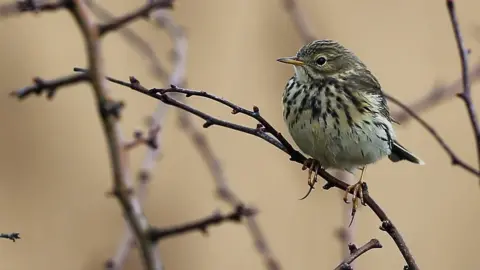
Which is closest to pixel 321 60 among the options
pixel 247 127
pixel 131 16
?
pixel 247 127

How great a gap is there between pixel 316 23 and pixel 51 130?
162 centimetres

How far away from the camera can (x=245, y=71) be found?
4801mm

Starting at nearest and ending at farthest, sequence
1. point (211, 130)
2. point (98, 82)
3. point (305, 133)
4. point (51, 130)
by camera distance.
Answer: point (98, 82), point (305, 133), point (51, 130), point (211, 130)

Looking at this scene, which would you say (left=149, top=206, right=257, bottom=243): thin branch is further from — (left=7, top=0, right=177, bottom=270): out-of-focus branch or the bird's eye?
the bird's eye

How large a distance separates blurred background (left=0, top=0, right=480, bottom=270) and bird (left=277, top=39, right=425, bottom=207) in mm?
1270

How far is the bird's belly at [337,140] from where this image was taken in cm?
267

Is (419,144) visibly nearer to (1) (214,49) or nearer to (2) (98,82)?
(1) (214,49)

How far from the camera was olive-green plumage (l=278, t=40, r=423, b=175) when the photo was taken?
269 cm

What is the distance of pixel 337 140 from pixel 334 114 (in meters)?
0.09

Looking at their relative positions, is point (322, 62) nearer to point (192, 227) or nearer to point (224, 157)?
point (224, 157)

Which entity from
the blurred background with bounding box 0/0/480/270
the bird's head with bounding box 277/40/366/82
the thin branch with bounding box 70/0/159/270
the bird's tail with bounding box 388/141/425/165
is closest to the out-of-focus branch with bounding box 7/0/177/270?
the thin branch with bounding box 70/0/159/270

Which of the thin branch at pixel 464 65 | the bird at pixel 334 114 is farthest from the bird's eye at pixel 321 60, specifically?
the thin branch at pixel 464 65

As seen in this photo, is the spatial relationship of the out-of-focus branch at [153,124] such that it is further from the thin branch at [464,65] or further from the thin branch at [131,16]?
the thin branch at [131,16]

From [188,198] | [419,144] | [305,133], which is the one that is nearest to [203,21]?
[188,198]
